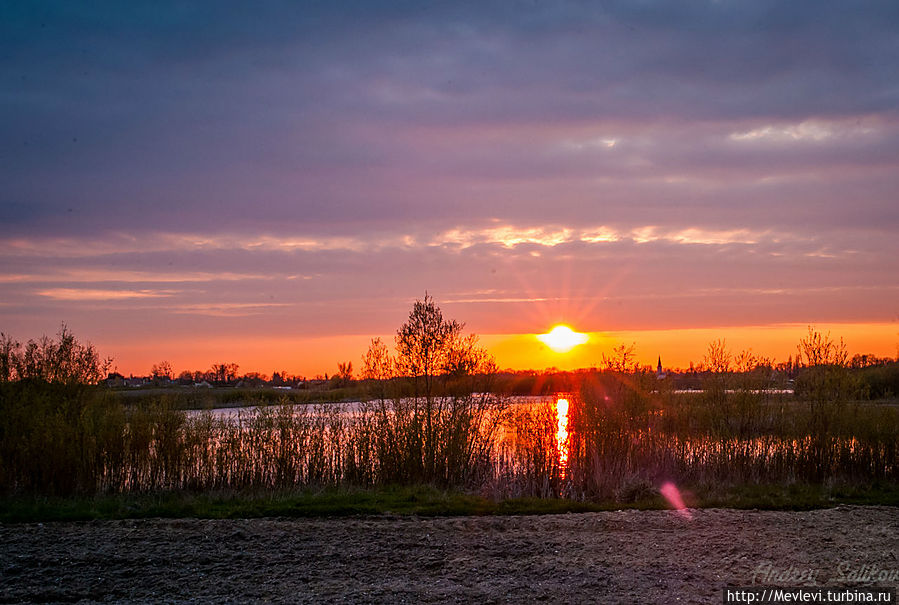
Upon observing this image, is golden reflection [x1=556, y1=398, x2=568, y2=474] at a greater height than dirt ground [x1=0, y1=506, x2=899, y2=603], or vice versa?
golden reflection [x1=556, y1=398, x2=568, y2=474]

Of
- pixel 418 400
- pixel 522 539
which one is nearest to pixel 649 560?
pixel 522 539

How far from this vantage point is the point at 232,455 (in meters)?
14.6

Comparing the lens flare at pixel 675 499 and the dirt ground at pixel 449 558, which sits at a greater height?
the dirt ground at pixel 449 558

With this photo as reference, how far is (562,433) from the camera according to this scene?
599 inches

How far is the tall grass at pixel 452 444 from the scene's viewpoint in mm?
14062

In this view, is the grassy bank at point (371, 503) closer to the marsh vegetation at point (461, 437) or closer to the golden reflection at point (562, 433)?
the marsh vegetation at point (461, 437)

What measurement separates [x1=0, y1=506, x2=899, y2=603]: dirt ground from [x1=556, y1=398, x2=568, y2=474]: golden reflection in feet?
12.7

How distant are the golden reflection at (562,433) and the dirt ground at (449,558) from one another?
3864 millimetres

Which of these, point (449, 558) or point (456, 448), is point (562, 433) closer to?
point (456, 448)

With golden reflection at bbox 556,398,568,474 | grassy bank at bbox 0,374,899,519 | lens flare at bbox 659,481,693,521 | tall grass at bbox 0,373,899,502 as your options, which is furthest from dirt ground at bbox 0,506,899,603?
golden reflection at bbox 556,398,568,474

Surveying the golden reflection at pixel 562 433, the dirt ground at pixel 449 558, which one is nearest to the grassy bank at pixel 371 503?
the dirt ground at pixel 449 558

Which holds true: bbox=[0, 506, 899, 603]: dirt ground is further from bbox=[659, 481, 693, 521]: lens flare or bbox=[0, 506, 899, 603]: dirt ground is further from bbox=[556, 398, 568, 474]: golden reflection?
bbox=[556, 398, 568, 474]: golden reflection

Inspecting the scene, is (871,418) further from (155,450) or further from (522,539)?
(155,450)

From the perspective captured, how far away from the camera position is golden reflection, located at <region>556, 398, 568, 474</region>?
14672 mm
